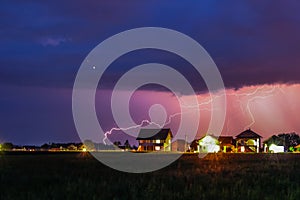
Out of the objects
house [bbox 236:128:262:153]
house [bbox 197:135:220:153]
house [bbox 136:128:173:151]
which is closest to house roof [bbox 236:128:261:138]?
house [bbox 236:128:262:153]

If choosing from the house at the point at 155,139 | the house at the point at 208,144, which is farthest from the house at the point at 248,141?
the house at the point at 155,139

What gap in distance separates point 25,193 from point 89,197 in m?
2.19

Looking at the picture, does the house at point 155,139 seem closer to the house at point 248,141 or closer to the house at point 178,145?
the house at point 178,145

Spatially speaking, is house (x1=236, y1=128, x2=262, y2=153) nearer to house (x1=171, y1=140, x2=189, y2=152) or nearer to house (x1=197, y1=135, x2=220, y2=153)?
house (x1=197, y1=135, x2=220, y2=153)

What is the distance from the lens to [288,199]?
48.5 feet

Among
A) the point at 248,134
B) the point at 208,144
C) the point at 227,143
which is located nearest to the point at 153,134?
the point at 227,143

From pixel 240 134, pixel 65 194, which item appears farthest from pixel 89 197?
pixel 240 134

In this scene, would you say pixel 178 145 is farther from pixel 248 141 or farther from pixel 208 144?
pixel 248 141

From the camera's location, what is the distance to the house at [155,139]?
479ft

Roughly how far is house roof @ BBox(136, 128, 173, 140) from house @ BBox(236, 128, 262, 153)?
22.6m

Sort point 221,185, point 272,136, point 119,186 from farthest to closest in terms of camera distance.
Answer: point 272,136 → point 221,185 → point 119,186

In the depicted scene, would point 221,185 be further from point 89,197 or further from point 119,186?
point 89,197

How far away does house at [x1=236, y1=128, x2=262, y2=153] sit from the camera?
136125 mm

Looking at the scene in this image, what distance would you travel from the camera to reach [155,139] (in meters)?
147
